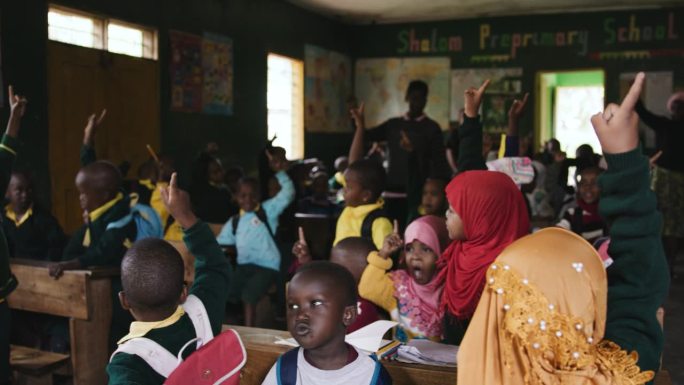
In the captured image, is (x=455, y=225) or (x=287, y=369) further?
(x=455, y=225)

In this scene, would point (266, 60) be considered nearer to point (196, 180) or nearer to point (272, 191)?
point (196, 180)

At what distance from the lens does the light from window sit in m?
5.89

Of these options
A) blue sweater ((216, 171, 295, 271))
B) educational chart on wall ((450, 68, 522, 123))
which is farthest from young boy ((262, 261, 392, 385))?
educational chart on wall ((450, 68, 522, 123))

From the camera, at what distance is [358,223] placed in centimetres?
329

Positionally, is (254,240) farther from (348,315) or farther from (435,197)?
(348,315)

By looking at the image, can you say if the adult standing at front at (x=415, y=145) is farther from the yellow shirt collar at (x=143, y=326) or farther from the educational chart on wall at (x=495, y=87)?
the educational chart on wall at (x=495, y=87)

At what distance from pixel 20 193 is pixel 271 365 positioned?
7.64ft

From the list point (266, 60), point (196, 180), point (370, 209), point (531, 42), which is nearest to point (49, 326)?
point (370, 209)

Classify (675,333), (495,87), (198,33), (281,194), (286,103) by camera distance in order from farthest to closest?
1. (495,87)
2. (286,103)
3. (198,33)
4. (675,333)
5. (281,194)

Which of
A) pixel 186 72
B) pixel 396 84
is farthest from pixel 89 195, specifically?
pixel 396 84

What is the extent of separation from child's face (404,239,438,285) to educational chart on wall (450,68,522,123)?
341 inches

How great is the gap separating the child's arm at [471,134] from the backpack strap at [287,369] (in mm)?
1331

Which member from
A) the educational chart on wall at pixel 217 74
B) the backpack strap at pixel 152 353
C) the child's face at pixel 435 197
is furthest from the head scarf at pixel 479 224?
the educational chart on wall at pixel 217 74

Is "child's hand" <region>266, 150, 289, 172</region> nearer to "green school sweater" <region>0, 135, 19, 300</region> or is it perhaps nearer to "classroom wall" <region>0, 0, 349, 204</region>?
"green school sweater" <region>0, 135, 19, 300</region>
